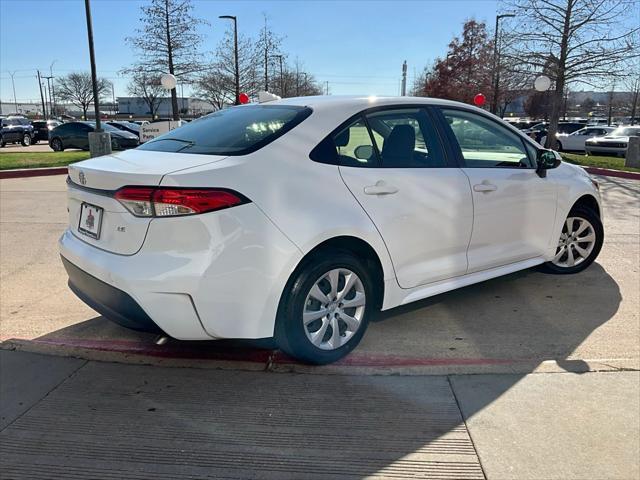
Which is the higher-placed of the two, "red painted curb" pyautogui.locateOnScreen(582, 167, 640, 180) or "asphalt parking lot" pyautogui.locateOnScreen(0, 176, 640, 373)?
"red painted curb" pyautogui.locateOnScreen(582, 167, 640, 180)

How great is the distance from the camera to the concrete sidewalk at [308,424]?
8.00 ft

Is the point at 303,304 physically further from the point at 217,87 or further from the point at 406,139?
the point at 217,87

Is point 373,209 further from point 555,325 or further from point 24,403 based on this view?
point 24,403

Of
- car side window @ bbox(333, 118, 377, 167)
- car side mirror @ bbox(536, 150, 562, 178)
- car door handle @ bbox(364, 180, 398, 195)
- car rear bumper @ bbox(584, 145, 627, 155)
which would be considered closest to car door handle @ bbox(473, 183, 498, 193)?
car side mirror @ bbox(536, 150, 562, 178)

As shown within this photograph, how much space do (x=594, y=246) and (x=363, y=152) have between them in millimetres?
2896

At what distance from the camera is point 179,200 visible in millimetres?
2709

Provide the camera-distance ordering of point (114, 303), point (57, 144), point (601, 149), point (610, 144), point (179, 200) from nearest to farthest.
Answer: point (179, 200), point (114, 303), point (610, 144), point (601, 149), point (57, 144)

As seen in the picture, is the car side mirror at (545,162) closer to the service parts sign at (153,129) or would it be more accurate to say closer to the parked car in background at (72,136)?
the service parts sign at (153,129)

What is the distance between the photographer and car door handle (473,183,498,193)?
3862 mm

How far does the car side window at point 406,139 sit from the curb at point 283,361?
1.30m

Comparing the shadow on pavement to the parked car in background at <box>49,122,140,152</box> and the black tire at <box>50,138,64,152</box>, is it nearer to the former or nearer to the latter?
the parked car in background at <box>49,122,140,152</box>

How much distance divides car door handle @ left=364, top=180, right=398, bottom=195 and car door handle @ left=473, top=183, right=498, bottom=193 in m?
0.79

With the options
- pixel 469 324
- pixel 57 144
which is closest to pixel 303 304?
pixel 469 324

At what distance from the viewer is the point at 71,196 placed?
340 centimetres
